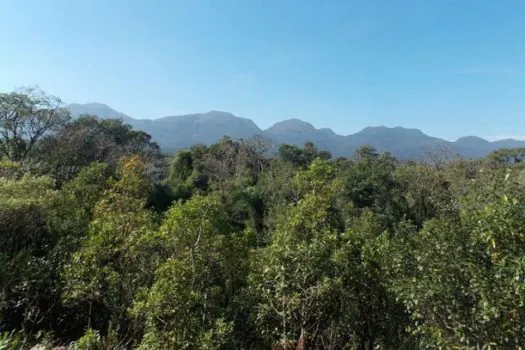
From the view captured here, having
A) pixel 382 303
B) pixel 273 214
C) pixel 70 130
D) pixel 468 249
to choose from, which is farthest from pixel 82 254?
pixel 70 130

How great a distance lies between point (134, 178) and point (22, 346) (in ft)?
12.6

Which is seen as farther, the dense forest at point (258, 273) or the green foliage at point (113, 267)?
the green foliage at point (113, 267)

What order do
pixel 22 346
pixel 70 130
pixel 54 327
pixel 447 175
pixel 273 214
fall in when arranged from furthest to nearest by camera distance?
pixel 70 130 < pixel 447 175 < pixel 273 214 < pixel 54 327 < pixel 22 346

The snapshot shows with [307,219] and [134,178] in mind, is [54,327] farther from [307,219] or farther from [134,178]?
[307,219]

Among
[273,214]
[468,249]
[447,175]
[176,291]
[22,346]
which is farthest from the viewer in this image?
[447,175]

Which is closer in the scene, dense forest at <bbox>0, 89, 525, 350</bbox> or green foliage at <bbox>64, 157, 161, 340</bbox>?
dense forest at <bbox>0, 89, 525, 350</bbox>

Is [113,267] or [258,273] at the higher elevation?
[258,273]

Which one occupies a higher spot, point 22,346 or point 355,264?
point 355,264

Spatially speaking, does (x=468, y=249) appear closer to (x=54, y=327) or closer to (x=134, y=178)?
(x=134, y=178)

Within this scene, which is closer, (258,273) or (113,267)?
(258,273)

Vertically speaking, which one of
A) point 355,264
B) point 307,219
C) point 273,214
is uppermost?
point 307,219

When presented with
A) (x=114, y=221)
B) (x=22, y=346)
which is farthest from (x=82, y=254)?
(x=22, y=346)

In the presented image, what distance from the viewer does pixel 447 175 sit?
86.1ft

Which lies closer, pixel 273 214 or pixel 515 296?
pixel 515 296
